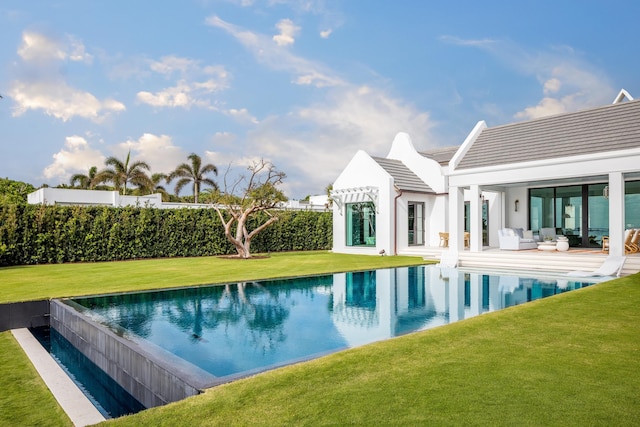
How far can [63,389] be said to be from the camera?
5762mm

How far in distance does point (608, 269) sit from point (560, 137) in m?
6.51

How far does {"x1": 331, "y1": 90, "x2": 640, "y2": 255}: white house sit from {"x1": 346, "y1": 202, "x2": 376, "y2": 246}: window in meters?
0.06

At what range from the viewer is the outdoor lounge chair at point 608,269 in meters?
14.4

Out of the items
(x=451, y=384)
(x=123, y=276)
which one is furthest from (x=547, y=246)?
(x=123, y=276)

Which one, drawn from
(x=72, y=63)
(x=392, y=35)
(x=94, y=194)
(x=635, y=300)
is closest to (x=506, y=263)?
(x=635, y=300)

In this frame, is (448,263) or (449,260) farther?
(449,260)

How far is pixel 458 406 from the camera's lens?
3.87 meters

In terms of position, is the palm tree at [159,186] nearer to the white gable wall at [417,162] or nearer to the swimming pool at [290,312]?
the white gable wall at [417,162]

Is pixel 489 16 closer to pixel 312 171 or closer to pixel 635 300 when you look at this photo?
pixel 312 171

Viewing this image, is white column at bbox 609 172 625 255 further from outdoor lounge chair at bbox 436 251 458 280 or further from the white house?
outdoor lounge chair at bbox 436 251 458 280

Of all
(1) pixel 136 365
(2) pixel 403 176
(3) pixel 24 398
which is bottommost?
(3) pixel 24 398

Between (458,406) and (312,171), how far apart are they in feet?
79.1

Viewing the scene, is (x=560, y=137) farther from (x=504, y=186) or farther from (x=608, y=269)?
(x=608, y=269)

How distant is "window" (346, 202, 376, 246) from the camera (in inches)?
1018
